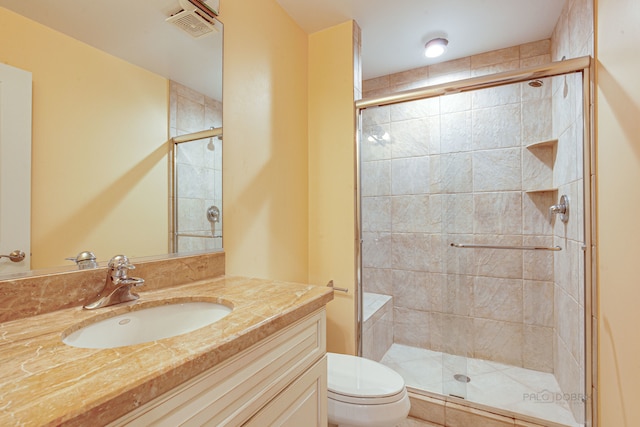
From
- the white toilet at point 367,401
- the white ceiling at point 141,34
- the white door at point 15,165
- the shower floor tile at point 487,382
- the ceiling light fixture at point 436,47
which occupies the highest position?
the ceiling light fixture at point 436,47

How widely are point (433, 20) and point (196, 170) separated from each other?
1.68 m

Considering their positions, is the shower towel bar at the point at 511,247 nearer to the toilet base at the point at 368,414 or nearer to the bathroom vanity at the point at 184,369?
the toilet base at the point at 368,414

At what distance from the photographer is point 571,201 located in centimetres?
156

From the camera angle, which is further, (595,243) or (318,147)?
(318,147)

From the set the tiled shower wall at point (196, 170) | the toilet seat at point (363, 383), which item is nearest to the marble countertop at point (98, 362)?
the tiled shower wall at point (196, 170)

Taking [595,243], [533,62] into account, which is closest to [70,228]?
[595,243]

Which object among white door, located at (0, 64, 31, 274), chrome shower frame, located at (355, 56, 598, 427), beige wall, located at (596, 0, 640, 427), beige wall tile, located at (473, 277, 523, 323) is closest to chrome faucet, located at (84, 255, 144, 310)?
white door, located at (0, 64, 31, 274)

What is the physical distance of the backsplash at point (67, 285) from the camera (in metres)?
0.70

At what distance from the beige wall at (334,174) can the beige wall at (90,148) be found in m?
1.01

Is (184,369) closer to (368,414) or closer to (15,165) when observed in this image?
(15,165)

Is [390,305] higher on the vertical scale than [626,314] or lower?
lower

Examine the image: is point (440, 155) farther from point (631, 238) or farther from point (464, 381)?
point (464, 381)

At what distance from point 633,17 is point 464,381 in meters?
1.86

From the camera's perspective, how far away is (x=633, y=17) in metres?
0.95
